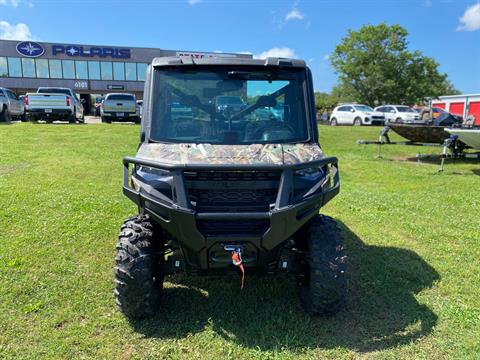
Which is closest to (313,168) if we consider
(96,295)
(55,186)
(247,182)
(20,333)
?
(247,182)

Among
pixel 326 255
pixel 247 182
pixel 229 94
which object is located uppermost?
pixel 229 94

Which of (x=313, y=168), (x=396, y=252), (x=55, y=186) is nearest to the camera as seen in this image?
(x=313, y=168)

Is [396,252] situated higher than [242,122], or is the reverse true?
[242,122]

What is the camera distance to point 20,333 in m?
3.03

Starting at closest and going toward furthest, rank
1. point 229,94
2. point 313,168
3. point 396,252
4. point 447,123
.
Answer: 1. point 313,168
2. point 229,94
3. point 396,252
4. point 447,123

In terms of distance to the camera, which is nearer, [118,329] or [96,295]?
[118,329]

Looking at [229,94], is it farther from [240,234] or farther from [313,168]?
[240,234]

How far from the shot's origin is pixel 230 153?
304cm

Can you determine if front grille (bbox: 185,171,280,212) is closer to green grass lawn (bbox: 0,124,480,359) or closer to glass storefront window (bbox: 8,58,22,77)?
green grass lawn (bbox: 0,124,480,359)

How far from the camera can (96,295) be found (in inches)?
141

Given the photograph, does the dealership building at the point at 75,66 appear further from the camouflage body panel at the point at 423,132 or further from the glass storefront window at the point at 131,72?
the camouflage body panel at the point at 423,132

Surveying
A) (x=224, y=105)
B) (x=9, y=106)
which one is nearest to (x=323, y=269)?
(x=224, y=105)

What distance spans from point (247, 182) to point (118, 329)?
1.49 meters

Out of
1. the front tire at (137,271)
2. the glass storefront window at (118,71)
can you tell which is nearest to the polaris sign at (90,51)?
the glass storefront window at (118,71)
